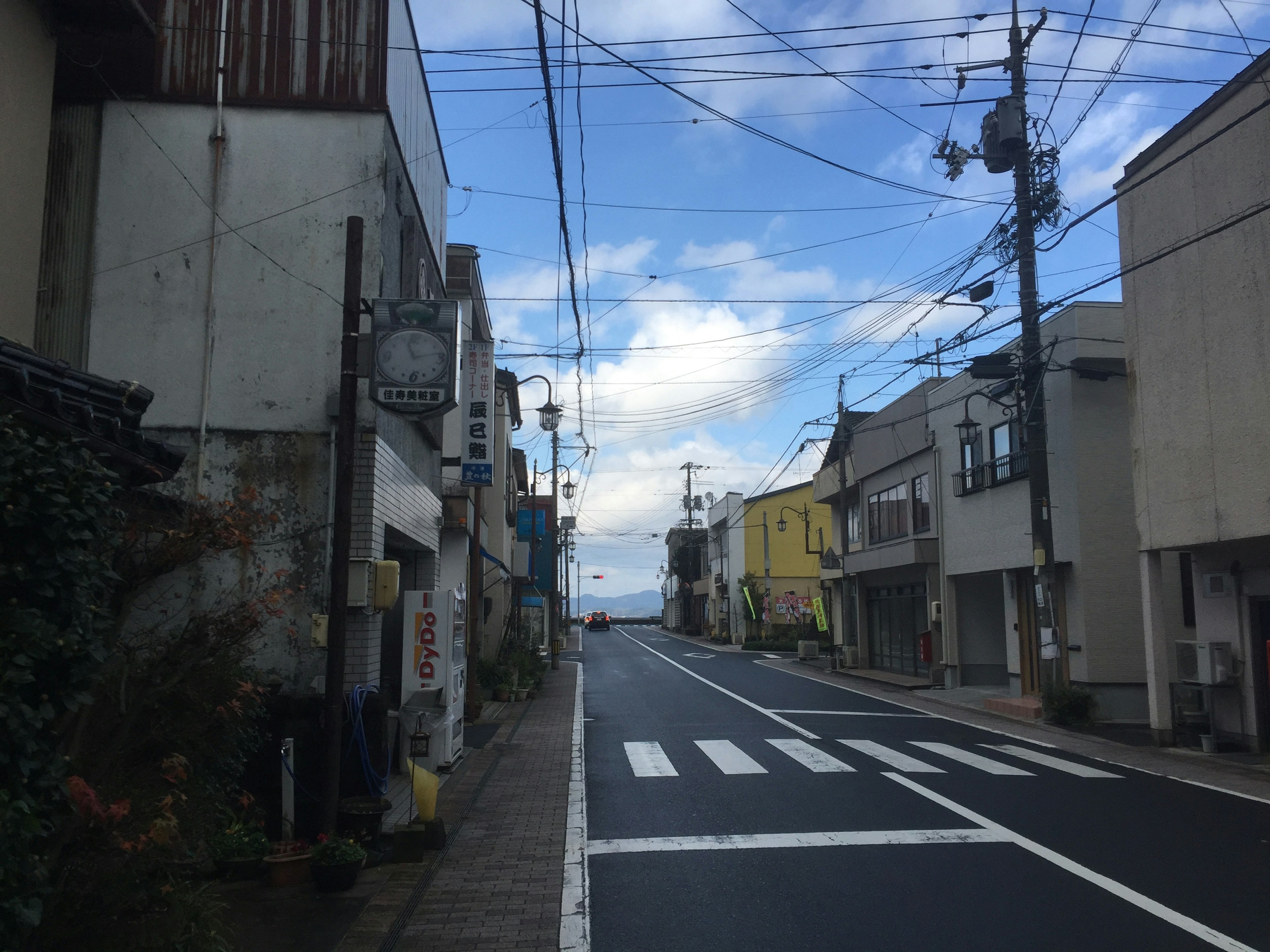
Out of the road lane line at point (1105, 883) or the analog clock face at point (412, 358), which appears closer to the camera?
the road lane line at point (1105, 883)

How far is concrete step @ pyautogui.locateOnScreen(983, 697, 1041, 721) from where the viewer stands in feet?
63.3

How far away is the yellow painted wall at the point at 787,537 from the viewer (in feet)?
200

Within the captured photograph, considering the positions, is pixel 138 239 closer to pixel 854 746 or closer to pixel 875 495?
pixel 854 746

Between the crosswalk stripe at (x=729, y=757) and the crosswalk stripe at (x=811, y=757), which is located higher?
the crosswalk stripe at (x=811, y=757)

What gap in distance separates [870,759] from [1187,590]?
8079mm

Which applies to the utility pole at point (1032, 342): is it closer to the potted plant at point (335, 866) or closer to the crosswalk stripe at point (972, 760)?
the crosswalk stripe at point (972, 760)

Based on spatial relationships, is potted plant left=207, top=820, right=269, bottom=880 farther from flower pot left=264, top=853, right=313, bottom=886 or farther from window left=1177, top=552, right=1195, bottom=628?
window left=1177, top=552, right=1195, bottom=628

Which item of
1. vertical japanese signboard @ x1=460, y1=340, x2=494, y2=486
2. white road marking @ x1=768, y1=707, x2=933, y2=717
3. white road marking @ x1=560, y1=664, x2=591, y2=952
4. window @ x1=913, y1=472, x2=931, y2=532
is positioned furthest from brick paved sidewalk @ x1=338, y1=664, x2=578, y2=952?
window @ x1=913, y1=472, x2=931, y2=532

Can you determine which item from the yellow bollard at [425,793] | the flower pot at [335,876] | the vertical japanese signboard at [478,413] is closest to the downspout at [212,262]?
the yellow bollard at [425,793]

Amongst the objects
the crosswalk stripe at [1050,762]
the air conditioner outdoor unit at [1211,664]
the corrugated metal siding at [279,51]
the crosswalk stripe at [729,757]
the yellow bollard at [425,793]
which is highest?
the corrugated metal siding at [279,51]

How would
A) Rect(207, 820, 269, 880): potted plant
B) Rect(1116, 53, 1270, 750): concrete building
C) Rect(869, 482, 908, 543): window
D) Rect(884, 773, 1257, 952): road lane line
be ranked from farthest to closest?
Rect(869, 482, 908, 543): window → Rect(1116, 53, 1270, 750): concrete building → Rect(207, 820, 269, 880): potted plant → Rect(884, 773, 1257, 952): road lane line

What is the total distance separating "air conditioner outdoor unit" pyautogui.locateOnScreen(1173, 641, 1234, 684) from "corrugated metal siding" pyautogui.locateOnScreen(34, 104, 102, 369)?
1580 centimetres

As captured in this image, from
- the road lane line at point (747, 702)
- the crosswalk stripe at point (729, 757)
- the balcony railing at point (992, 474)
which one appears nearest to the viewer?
the crosswalk stripe at point (729, 757)

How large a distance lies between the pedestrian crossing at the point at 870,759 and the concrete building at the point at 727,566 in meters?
43.1
